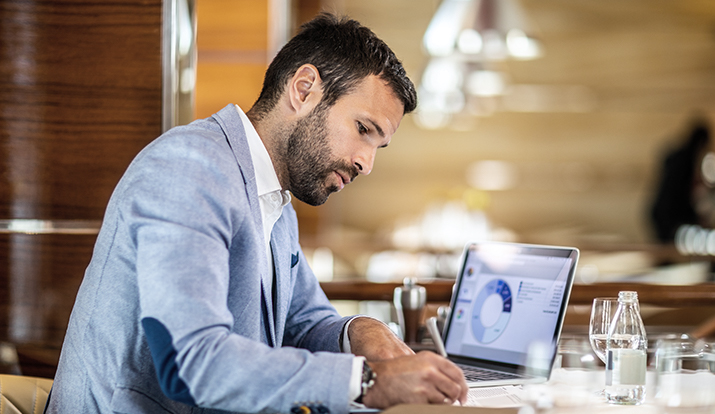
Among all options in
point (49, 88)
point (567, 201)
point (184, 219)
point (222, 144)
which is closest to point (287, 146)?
point (222, 144)

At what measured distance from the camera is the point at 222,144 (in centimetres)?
117

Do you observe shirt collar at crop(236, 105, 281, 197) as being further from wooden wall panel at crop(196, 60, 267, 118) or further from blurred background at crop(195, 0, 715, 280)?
blurred background at crop(195, 0, 715, 280)

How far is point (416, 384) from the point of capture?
0.97 metres

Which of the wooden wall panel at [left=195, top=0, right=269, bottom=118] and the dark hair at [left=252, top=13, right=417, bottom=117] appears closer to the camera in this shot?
the dark hair at [left=252, top=13, right=417, bottom=117]

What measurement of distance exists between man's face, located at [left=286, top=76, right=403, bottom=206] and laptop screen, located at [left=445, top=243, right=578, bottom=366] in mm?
428

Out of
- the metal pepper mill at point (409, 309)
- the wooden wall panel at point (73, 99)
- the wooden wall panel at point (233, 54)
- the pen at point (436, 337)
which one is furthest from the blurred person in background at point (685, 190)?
the wooden wall panel at point (73, 99)

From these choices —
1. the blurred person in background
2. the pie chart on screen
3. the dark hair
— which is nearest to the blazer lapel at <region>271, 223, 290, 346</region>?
the dark hair

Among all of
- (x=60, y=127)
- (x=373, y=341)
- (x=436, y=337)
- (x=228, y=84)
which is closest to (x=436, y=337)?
(x=436, y=337)

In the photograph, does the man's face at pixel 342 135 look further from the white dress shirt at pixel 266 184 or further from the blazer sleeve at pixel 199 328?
the blazer sleeve at pixel 199 328

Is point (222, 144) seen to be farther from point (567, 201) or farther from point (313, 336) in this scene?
point (567, 201)

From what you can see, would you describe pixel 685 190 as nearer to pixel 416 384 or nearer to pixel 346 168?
pixel 346 168

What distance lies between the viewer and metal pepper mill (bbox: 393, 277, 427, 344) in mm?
1757

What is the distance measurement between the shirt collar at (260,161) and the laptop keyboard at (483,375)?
1.81 feet

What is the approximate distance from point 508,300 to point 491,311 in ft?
0.16
